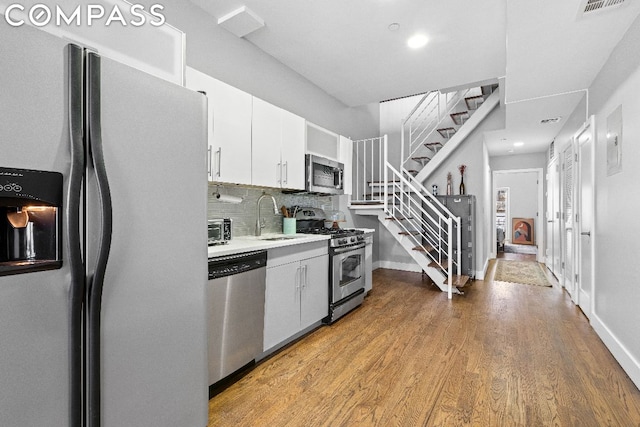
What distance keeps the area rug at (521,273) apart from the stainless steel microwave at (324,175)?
334 cm

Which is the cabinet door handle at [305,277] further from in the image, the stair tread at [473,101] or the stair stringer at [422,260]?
the stair tread at [473,101]

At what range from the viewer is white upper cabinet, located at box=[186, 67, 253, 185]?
232 cm

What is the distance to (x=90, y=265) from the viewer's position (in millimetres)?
1127

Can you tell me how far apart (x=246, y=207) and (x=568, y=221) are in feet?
14.3

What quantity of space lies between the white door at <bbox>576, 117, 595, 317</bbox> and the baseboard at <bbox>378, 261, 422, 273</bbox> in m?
2.46

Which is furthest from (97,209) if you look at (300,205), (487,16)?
(487,16)

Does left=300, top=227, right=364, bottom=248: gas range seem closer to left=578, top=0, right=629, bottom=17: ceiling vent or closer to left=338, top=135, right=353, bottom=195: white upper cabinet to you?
left=338, top=135, right=353, bottom=195: white upper cabinet

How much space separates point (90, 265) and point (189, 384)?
75cm

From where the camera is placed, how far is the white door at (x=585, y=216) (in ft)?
10.3

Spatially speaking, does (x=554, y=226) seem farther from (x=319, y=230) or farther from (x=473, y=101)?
(x=319, y=230)

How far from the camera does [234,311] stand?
79.8 inches

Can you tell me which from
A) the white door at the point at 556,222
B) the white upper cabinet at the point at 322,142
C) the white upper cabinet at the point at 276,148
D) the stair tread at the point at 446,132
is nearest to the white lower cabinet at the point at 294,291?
the white upper cabinet at the point at 276,148

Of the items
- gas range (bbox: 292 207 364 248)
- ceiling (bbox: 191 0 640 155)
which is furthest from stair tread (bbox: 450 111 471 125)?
gas range (bbox: 292 207 364 248)

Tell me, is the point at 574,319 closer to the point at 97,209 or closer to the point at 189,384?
the point at 189,384
